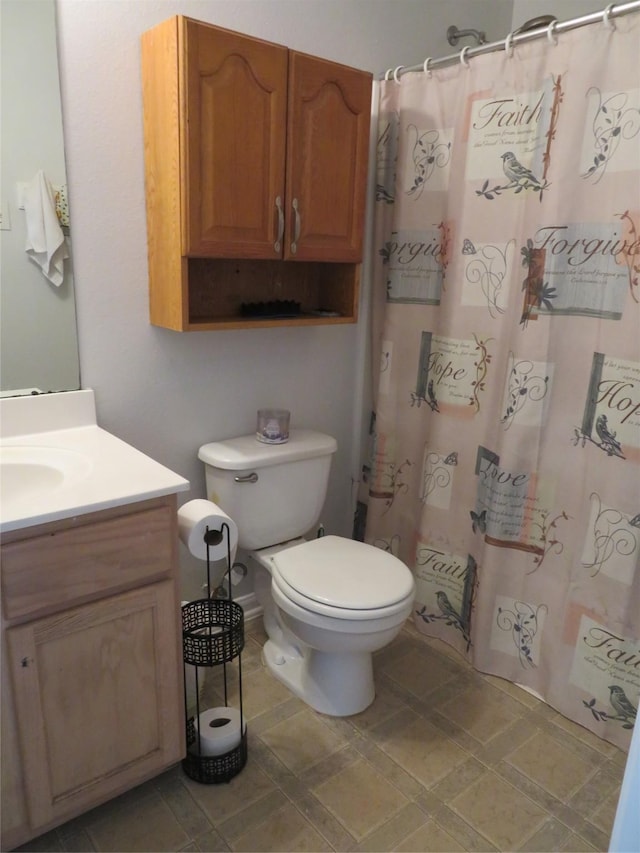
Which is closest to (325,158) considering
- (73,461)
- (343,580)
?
(73,461)

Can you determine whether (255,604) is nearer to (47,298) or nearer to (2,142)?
(47,298)

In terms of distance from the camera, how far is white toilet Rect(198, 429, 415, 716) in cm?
165

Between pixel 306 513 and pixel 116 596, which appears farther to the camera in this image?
pixel 306 513

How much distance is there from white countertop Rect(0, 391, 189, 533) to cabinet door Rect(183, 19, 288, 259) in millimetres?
535

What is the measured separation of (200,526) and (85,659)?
38 cm

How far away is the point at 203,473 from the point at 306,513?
0.36 metres

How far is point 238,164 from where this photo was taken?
1611 millimetres

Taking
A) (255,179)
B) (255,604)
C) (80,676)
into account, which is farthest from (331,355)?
(80,676)

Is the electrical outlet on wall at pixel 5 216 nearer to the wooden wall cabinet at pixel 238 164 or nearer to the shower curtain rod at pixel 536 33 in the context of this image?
the wooden wall cabinet at pixel 238 164

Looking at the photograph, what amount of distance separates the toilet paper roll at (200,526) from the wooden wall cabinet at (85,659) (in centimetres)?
13

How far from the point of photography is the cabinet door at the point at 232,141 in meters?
1.50

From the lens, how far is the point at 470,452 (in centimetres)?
199

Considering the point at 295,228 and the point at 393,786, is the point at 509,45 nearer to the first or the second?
the point at 295,228

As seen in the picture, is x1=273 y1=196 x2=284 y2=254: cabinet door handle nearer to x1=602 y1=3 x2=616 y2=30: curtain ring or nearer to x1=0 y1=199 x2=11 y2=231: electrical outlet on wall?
x1=0 y1=199 x2=11 y2=231: electrical outlet on wall
